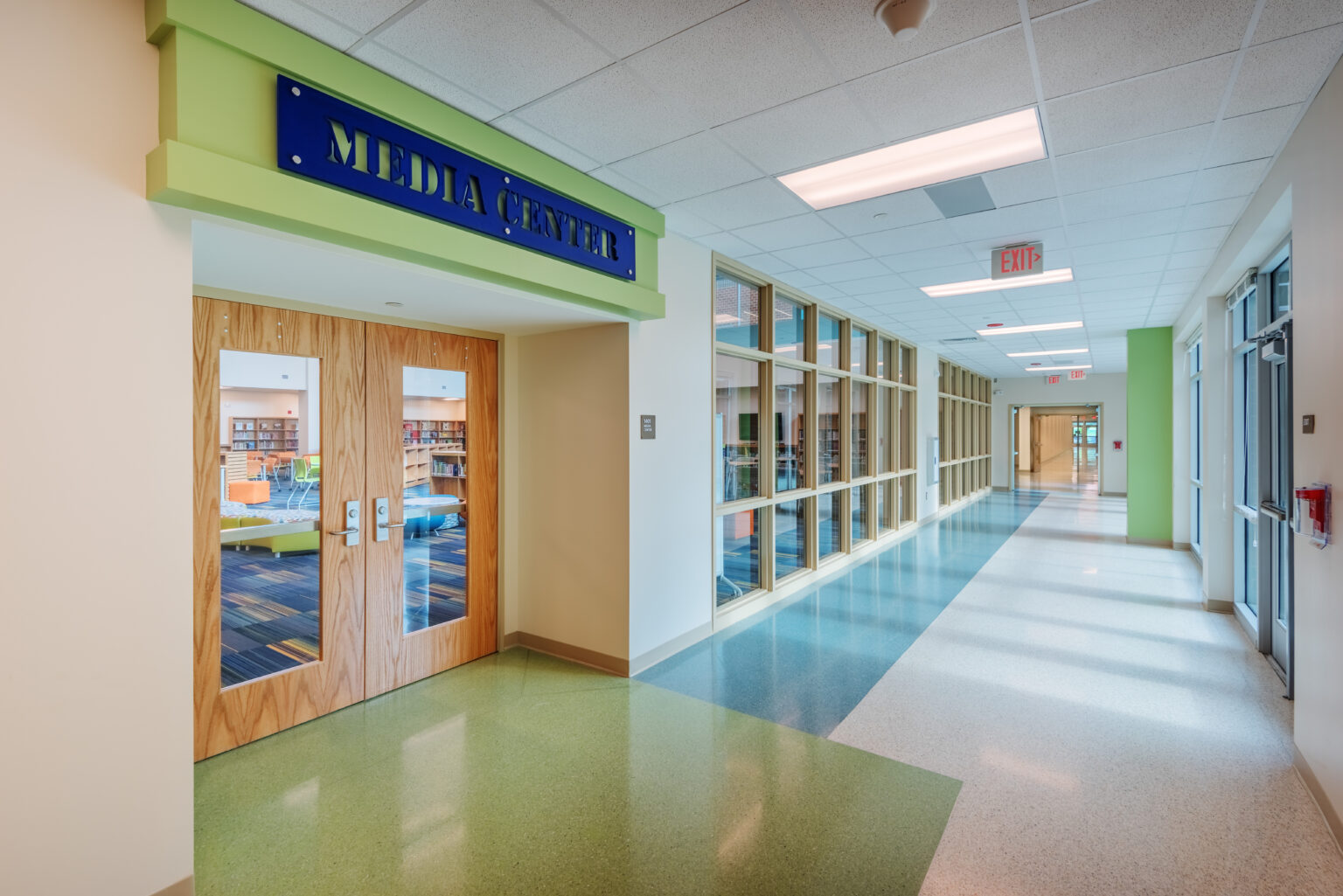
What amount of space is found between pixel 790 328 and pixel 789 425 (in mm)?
1002

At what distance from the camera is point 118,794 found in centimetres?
196

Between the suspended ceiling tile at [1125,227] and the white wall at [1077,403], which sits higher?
the suspended ceiling tile at [1125,227]

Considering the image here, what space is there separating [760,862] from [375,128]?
3288 mm

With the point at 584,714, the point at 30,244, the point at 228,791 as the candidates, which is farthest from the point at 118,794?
the point at 584,714

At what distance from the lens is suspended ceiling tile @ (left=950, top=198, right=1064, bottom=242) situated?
404 centimetres

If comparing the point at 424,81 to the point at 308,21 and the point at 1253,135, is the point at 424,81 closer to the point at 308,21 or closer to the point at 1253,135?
the point at 308,21

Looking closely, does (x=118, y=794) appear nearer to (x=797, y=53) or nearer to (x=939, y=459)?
(x=797, y=53)

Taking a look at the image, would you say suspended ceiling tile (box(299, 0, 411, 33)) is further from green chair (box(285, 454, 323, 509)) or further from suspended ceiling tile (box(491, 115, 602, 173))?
green chair (box(285, 454, 323, 509))

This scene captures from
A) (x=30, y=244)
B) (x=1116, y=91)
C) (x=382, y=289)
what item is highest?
(x=1116, y=91)

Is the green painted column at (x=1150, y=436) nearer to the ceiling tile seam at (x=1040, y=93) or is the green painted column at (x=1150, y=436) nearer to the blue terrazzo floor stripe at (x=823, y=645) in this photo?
the blue terrazzo floor stripe at (x=823, y=645)

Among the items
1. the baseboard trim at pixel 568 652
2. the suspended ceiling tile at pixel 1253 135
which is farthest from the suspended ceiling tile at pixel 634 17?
the baseboard trim at pixel 568 652

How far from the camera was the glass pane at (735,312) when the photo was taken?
527cm

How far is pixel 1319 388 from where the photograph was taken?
2553 mm

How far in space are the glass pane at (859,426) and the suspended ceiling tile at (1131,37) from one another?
18.3 feet
